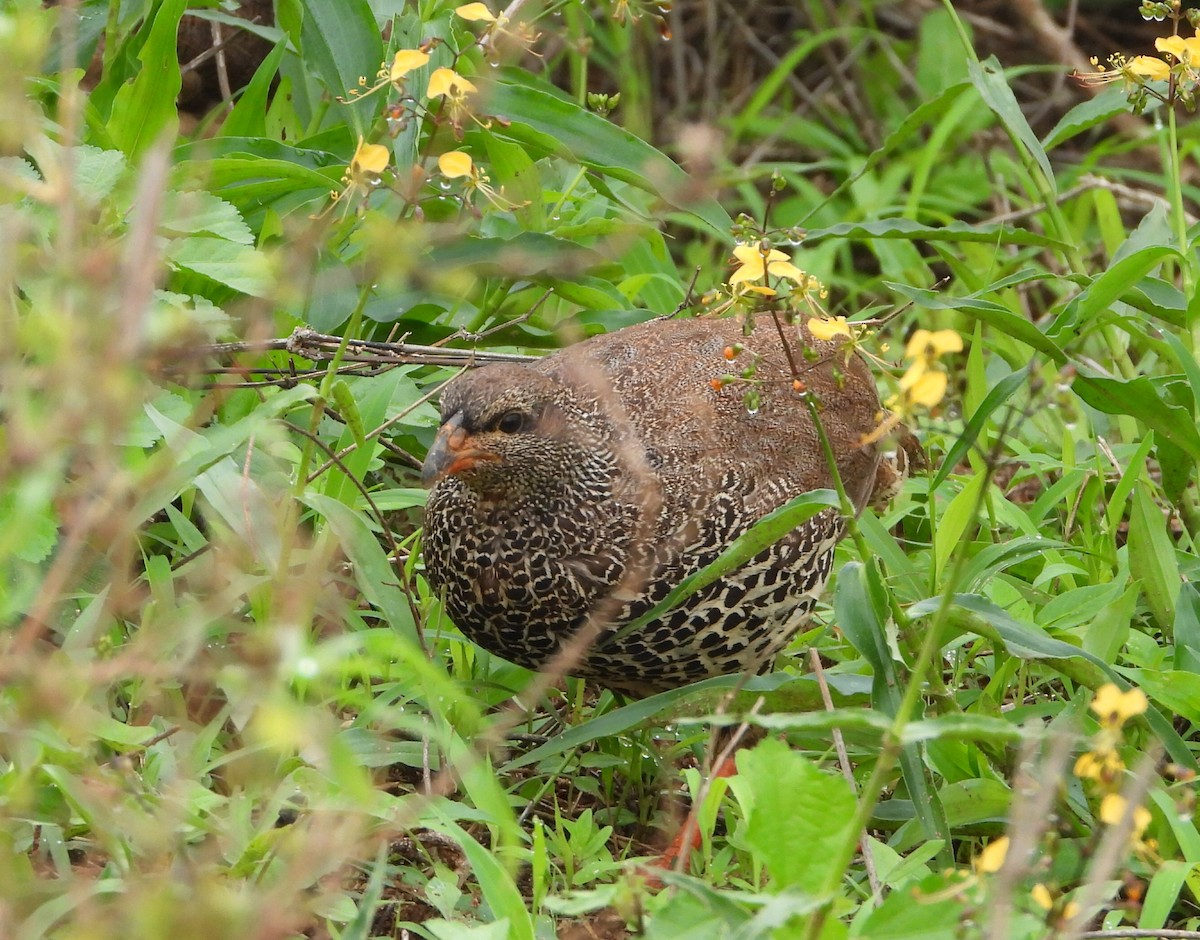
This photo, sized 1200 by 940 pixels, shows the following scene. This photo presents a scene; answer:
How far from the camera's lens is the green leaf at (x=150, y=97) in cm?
359

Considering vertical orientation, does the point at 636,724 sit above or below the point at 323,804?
below

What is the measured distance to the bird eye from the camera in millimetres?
3115

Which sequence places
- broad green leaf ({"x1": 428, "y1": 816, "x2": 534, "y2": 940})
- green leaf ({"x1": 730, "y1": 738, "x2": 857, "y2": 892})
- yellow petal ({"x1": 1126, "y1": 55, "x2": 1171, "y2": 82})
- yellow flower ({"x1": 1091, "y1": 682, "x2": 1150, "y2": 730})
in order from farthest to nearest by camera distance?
1. yellow petal ({"x1": 1126, "y1": 55, "x2": 1171, "y2": 82})
2. broad green leaf ({"x1": 428, "y1": 816, "x2": 534, "y2": 940})
3. green leaf ({"x1": 730, "y1": 738, "x2": 857, "y2": 892})
4. yellow flower ({"x1": 1091, "y1": 682, "x2": 1150, "y2": 730})

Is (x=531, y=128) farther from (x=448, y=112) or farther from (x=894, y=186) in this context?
(x=894, y=186)

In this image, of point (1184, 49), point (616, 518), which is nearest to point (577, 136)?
point (616, 518)

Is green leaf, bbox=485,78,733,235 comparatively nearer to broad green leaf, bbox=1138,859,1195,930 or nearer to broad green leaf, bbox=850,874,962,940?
broad green leaf, bbox=1138,859,1195,930

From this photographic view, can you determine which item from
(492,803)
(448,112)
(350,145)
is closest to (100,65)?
(350,145)

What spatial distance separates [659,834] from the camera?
3.14 metres

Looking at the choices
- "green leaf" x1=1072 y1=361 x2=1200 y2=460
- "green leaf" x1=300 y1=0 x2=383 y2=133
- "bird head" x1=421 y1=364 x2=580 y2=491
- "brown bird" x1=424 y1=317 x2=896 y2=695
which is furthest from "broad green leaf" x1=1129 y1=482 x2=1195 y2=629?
"green leaf" x1=300 y1=0 x2=383 y2=133

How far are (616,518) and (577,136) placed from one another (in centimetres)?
110

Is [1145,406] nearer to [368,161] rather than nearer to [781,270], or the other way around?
[781,270]

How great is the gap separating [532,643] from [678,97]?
14.1 feet

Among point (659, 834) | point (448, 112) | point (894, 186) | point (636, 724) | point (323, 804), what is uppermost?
point (448, 112)

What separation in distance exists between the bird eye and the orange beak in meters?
0.06
